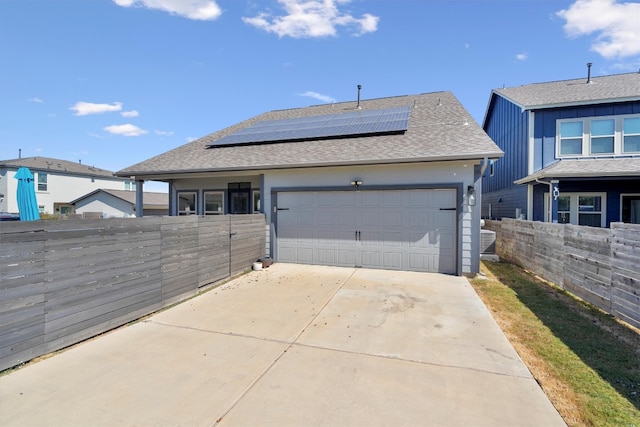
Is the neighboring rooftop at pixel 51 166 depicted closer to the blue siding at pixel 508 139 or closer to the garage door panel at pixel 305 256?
the garage door panel at pixel 305 256

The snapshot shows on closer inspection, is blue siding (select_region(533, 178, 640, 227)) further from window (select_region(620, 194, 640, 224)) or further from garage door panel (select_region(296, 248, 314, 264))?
garage door panel (select_region(296, 248, 314, 264))

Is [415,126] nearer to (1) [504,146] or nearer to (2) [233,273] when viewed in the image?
(2) [233,273]

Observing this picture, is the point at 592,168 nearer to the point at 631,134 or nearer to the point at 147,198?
the point at 631,134

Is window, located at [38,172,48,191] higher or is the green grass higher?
window, located at [38,172,48,191]

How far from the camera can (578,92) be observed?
12375 millimetres

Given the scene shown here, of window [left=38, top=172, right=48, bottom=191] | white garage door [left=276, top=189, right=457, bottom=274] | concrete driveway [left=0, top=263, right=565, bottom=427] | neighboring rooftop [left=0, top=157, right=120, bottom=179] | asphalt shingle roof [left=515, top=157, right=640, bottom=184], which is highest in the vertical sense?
neighboring rooftop [left=0, top=157, right=120, bottom=179]

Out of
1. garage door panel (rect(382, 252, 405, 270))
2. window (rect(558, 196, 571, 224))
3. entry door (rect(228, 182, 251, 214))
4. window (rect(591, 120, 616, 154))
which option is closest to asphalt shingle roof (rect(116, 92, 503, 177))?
entry door (rect(228, 182, 251, 214))

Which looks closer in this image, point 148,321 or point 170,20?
point 148,321

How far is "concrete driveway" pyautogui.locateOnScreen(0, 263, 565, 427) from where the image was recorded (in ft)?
8.03

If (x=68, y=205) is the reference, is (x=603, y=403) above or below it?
below

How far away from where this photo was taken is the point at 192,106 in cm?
1435

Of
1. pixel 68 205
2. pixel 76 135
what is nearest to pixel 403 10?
pixel 76 135

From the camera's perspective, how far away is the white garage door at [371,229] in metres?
7.67

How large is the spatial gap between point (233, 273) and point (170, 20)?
8.21m
